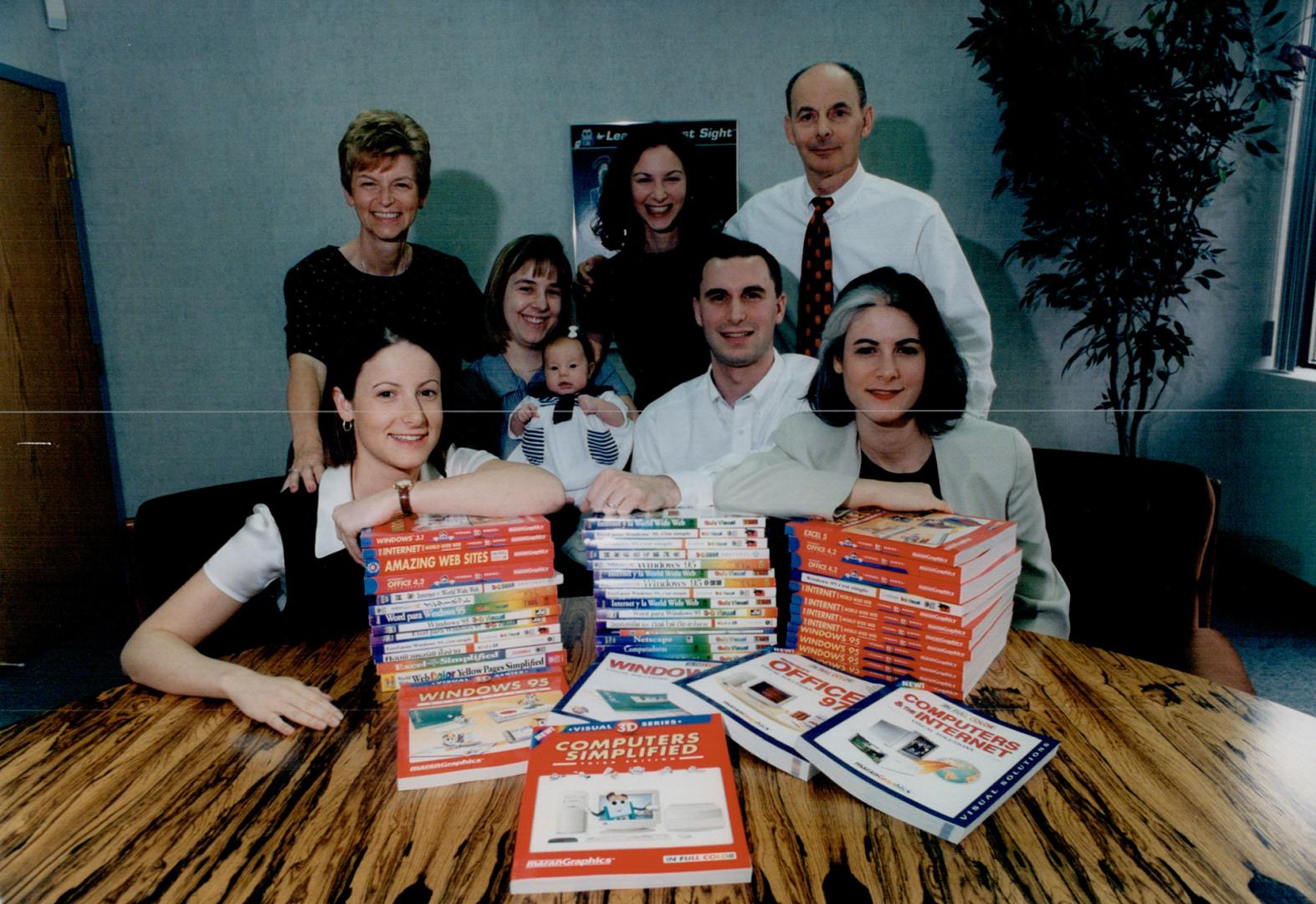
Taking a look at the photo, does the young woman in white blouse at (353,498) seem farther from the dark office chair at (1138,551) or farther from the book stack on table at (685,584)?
the dark office chair at (1138,551)

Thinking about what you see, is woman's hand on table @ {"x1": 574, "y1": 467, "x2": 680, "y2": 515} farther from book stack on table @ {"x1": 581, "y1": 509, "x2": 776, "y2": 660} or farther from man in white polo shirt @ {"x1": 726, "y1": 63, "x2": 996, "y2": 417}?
man in white polo shirt @ {"x1": 726, "y1": 63, "x2": 996, "y2": 417}

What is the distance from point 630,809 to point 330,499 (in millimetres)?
923

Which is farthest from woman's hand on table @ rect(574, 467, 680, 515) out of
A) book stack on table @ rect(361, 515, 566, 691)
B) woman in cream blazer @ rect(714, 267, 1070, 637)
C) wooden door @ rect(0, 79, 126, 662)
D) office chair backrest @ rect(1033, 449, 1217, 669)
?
wooden door @ rect(0, 79, 126, 662)

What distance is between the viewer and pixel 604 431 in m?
1.58

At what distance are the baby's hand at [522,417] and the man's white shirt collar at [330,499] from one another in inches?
7.1

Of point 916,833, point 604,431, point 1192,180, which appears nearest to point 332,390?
point 604,431

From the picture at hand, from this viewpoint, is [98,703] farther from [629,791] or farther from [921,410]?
[921,410]

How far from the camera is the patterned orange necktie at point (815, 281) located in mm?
1488

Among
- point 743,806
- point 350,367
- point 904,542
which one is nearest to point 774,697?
point 743,806

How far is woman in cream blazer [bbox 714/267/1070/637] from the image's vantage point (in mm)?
1501

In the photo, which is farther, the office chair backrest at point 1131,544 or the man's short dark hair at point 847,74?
the office chair backrest at point 1131,544

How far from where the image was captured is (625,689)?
46.7 inches

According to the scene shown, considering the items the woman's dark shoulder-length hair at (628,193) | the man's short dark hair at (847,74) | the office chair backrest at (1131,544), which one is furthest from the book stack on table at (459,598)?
the office chair backrest at (1131,544)

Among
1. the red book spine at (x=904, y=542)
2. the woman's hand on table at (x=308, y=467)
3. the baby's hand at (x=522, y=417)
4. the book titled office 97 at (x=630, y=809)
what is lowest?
the book titled office 97 at (x=630, y=809)
